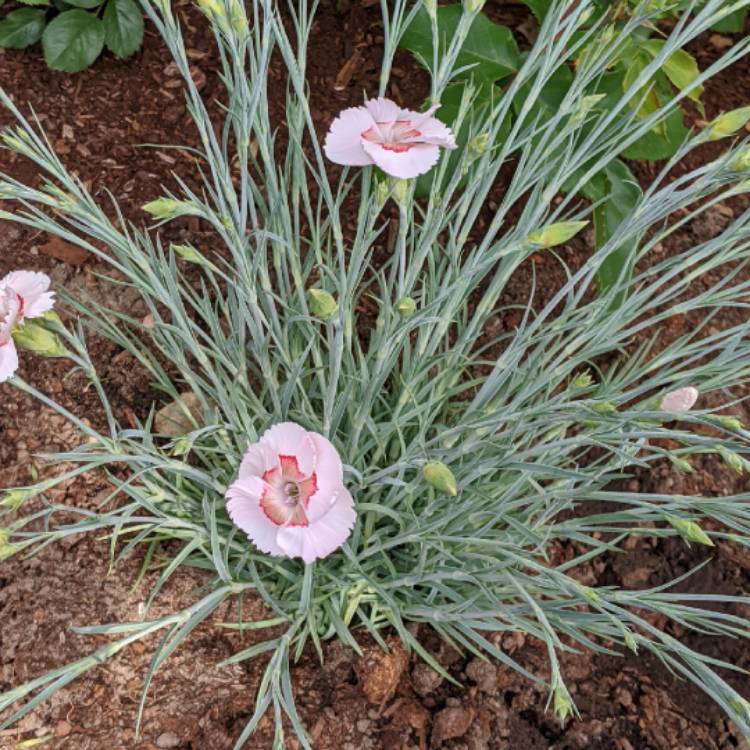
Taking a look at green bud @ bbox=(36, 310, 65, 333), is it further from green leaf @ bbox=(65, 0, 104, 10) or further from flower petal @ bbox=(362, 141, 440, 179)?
green leaf @ bbox=(65, 0, 104, 10)

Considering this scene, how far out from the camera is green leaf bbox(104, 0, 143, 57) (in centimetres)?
157

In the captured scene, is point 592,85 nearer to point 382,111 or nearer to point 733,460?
point 382,111

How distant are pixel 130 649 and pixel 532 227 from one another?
2.55ft

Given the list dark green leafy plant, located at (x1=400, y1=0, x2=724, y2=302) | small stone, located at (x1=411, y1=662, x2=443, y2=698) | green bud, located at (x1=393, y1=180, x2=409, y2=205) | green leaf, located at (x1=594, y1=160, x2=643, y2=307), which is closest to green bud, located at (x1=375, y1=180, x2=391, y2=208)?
green bud, located at (x1=393, y1=180, x2=409, y2=205)

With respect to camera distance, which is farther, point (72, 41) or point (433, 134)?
point (72, 41)

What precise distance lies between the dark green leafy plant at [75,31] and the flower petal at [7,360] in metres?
0.92

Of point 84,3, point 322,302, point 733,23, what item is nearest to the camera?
point 322,302

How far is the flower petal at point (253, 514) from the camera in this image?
88 cm

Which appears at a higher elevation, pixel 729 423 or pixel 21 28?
pixel 729 423

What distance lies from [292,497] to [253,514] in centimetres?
5

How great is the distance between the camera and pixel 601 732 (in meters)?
1.21

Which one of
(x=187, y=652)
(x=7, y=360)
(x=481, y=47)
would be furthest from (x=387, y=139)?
(x=187, y=652)

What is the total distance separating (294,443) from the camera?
898 mm

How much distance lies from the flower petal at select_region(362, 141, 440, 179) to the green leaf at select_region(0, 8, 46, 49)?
41.7 inches
